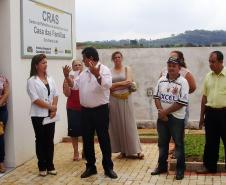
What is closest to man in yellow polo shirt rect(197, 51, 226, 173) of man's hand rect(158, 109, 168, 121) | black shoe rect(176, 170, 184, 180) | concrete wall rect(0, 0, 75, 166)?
black shoe rect(176, 170, 184, 180)

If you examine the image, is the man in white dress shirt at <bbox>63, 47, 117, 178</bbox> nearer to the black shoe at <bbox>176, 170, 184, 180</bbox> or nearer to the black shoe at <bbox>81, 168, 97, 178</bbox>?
the black shoe at <bbox>81, 168, 97, 178</bbox>

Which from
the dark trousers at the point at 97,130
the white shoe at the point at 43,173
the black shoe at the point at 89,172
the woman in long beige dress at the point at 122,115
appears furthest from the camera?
the woman in long beige dress at the point at 122,115

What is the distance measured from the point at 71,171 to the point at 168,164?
1.59m

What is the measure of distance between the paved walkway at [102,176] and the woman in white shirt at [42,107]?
30cm

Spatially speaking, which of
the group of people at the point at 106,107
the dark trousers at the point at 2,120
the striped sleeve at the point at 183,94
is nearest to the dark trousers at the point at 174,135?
the group of people at the point at 106,107

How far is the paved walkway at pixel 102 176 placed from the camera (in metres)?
7.67

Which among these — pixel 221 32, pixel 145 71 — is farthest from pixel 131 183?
pixel 221 32

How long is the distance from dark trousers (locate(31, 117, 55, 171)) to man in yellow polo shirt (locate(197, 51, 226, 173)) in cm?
240

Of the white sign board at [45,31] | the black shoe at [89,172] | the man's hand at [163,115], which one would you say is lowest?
the black shoe at [89,172]

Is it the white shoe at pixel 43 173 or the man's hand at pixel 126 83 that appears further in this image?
the man's hand at pixel 126 83

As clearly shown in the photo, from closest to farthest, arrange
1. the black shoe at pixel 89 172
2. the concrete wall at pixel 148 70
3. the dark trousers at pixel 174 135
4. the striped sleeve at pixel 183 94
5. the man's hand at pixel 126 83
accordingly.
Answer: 1. the striped sleeve at pixel 183 94
2. the dark trousers at pixel 174 135
3. the black shoe at pixel 89 172
4. the man's hand at pixel 126 83
5. the concrete wall at pixel 148 70

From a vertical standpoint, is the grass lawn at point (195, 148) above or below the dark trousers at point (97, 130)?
below

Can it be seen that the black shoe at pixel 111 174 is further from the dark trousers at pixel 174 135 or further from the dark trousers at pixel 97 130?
the dark trousers at pixel 174 135

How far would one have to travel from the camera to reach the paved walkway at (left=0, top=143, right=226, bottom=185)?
7672mm
